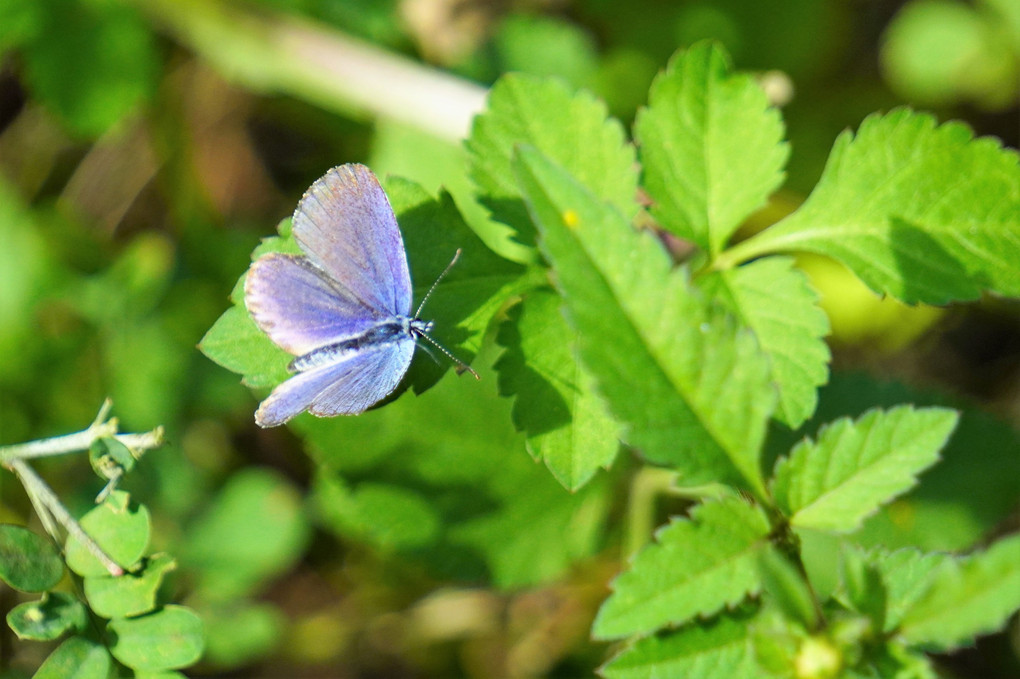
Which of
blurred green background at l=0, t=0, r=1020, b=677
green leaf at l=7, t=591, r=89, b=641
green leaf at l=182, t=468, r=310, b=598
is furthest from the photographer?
green leaf at l=182, t=468, r=310, b=598

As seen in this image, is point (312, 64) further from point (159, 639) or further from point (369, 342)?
point (159, 639)

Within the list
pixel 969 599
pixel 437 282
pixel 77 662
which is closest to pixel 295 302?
pixel 437 282

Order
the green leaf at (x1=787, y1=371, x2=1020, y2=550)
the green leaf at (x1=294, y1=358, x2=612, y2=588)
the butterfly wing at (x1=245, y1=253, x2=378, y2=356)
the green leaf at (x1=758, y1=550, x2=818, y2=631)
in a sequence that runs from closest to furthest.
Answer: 1. the green leaf at (x1=758, y1=550, x2=818, y2=631)
2. the butterfly wing at (x1=245, y1=253, x2=378, y2=356)
3. the green leaf at (x1=294, y1=358, x2=612, y2=588)
4. the green leaf at (x1=787, y1=371, x2=1020, y2=550)

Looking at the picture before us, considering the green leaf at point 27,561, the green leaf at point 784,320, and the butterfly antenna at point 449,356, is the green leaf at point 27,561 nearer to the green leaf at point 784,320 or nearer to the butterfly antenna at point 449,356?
the butterfly antenna at point 449,356

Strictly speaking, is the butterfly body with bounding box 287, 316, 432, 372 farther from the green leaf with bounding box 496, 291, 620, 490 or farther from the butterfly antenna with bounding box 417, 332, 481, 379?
the green leaf with bounding box 496, 291, 620, 490

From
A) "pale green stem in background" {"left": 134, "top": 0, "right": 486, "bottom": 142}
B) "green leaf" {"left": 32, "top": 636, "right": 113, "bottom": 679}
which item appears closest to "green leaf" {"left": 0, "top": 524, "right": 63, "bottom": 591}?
"green leaf" {"left": 32, "top": 636, "right": 113, "bottom": 679}

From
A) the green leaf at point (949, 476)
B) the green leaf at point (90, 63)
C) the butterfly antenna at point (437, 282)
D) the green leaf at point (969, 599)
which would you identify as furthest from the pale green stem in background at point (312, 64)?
the green leaf at point (969, 599)

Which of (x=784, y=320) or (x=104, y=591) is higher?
(x=784, y=320)
